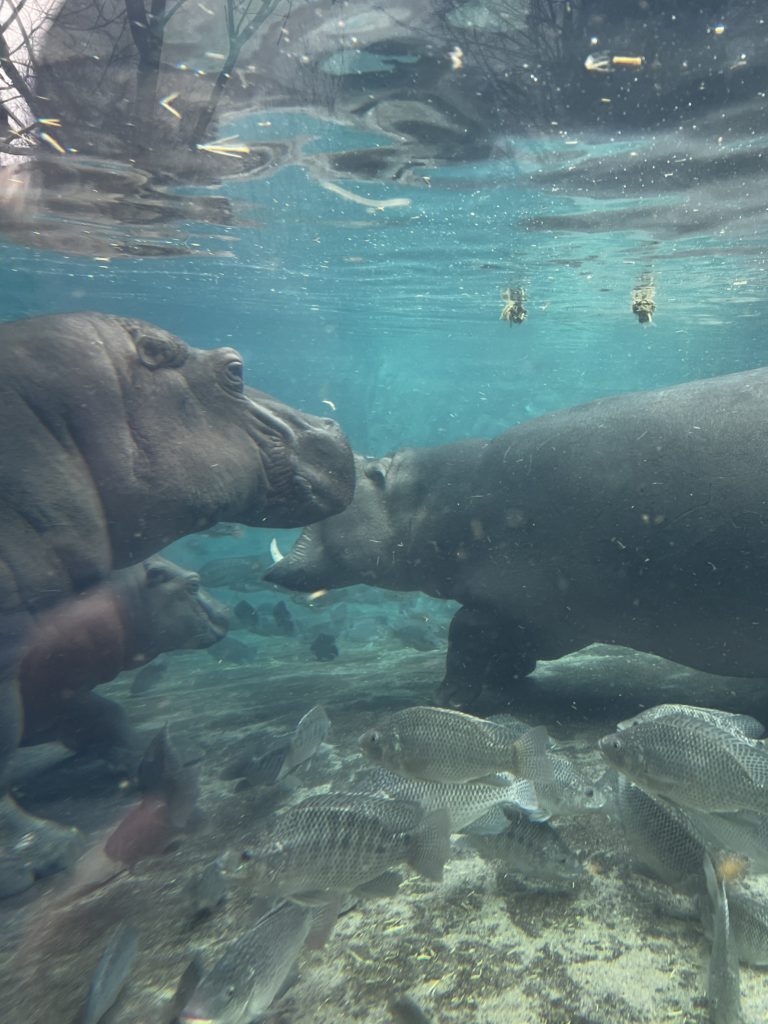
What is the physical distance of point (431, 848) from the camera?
2463 millimetres

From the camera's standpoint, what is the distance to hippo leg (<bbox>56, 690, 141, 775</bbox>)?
5.58 m

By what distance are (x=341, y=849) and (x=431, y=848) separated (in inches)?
13.6

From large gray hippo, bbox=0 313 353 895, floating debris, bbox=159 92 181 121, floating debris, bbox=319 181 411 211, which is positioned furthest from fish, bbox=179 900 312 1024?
floating debris, bbox=319 181 411 211

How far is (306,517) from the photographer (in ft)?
18.6

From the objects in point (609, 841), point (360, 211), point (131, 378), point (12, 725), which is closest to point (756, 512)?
point (609, 841)

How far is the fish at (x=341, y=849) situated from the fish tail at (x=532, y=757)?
41 cm

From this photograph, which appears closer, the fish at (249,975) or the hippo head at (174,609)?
the fish at (249,975)

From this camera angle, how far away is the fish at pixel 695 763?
2381 mm

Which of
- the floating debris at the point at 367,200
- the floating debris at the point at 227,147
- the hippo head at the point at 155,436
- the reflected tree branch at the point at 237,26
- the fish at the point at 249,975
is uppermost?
the reflected tree branch at the point at 237,26

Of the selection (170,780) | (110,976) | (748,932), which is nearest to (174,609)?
(170,780)

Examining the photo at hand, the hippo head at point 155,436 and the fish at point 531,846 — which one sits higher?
the hippo head at point 155,436

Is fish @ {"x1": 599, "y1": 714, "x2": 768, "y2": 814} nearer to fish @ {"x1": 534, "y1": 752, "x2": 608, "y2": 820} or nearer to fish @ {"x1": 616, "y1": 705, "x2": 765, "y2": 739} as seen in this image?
fish @ {"x1": 616, "y1": 705, "x2": 765, "y2": 739}

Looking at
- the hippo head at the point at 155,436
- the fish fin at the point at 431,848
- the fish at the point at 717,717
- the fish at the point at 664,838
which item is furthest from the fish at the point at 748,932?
the hippo head at the point at 155,436

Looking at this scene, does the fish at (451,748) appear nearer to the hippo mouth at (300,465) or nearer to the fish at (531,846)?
the fish at (531,846)
